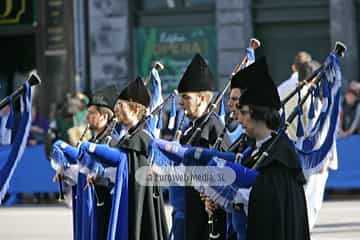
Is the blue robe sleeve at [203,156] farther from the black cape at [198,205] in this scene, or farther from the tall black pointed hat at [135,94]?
the tall black pointed hat at [135,94]

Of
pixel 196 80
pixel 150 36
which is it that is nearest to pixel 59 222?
pixel 196 80

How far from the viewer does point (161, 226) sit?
9.40 metres

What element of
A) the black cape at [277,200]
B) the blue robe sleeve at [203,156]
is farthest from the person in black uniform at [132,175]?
the black cape at [277,200]

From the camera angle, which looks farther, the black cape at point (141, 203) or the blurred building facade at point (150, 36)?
the blurred building facade at point (150, 36)

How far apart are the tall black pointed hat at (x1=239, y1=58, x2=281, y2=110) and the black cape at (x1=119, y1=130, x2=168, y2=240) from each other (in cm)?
203

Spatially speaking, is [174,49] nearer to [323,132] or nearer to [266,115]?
[323,132]

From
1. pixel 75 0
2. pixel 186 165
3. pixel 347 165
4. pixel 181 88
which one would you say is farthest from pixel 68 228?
pixel 75 0

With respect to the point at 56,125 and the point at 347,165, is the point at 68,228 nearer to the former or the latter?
the point at 56,125

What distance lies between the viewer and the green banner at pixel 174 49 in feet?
69.0

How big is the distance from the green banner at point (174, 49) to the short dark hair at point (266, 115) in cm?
1413

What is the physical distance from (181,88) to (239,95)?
1.55m

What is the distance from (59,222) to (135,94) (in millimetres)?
6004

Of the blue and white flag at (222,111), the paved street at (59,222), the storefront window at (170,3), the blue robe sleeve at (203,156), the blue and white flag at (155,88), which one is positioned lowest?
the paved street at (59,222)

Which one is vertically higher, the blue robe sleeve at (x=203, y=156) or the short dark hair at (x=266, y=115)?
the short dark hair at (x=266, y=115)
